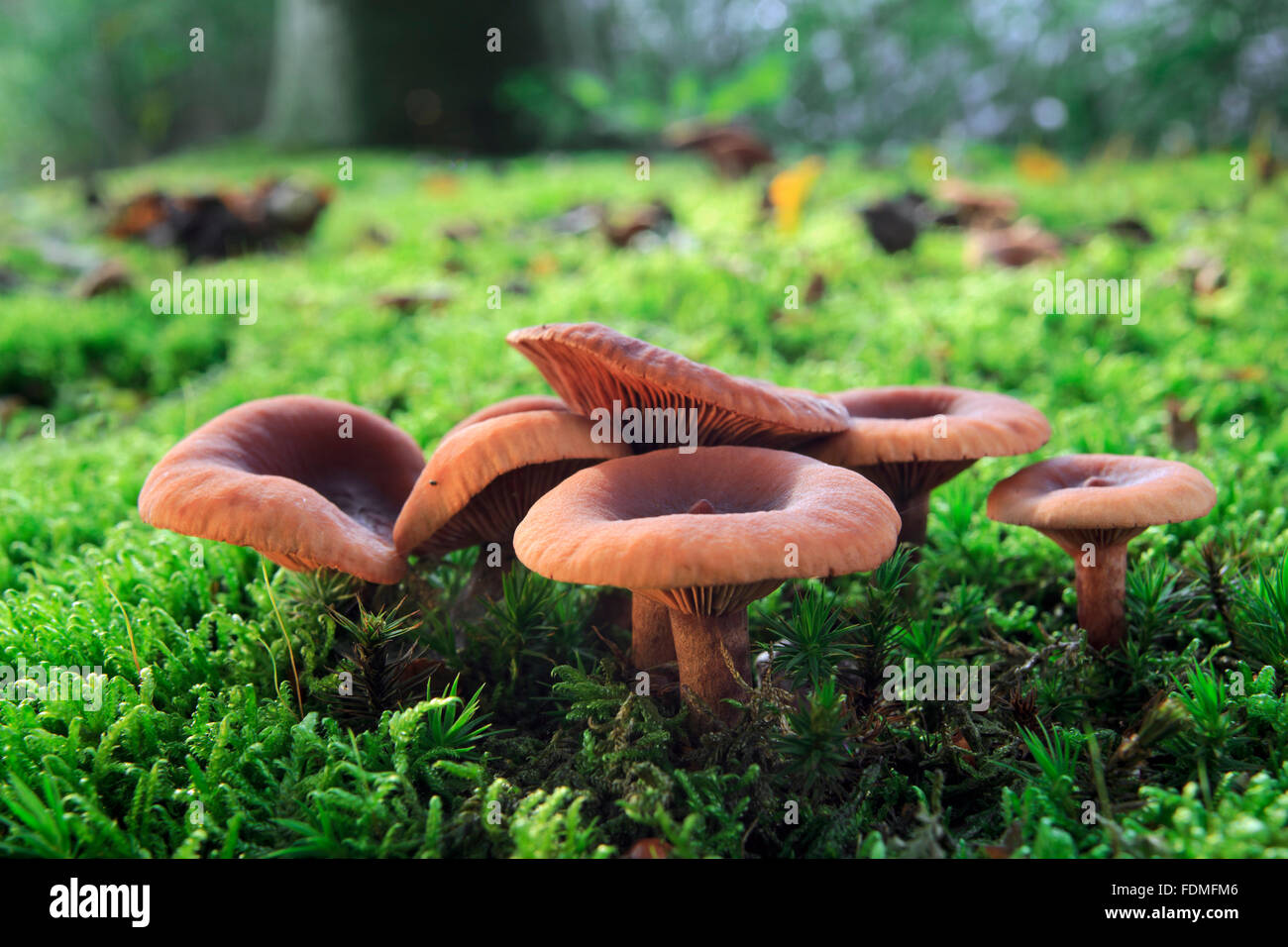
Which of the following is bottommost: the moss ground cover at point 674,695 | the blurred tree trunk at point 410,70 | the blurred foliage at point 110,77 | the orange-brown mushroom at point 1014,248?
the moss ground cover at point 674,695

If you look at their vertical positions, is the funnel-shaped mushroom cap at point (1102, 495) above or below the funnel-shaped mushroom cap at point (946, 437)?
below

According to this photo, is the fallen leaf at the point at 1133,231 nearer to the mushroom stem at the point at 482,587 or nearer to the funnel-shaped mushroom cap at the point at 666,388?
the funnel-shaped mushroom cap at the point at 666,388

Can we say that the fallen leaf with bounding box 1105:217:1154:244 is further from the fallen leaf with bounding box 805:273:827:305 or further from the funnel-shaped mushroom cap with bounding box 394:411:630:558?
the funnel-shaped mushroom cap with bounding box 394:411:630:558

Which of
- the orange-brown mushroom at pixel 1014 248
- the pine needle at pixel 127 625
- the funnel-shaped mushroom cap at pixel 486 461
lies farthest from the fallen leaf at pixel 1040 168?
the pine needle at pixel 127 625

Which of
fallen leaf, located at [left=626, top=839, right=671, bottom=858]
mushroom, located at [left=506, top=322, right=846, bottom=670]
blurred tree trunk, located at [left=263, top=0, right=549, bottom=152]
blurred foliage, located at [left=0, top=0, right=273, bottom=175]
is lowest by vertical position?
fallen leaf, located at [left=626, top=839, right=671, bottom=858]

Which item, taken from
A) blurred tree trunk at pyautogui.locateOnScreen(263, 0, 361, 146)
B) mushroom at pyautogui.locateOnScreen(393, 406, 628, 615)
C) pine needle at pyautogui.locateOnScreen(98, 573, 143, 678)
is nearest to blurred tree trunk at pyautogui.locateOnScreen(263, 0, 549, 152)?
blurred tree trunk at pyautogui.locateOnScreen(263, 0, 361, 146)

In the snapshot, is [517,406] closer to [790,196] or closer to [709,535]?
[709,535]
